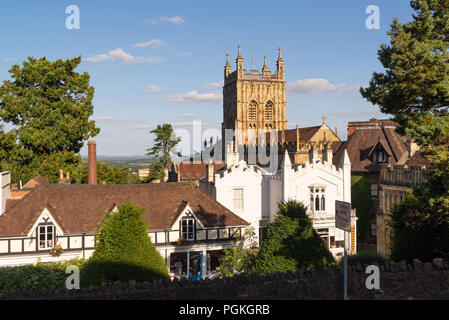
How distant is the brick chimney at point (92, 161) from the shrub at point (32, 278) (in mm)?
13501

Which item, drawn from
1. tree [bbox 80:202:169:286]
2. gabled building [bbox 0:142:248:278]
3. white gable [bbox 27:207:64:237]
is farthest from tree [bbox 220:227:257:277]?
white gable [bbox 27:207:64:237]

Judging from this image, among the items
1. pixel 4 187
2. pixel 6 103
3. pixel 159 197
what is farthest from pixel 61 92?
pixel 159 197

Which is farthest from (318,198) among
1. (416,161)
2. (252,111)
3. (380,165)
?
(252,111)

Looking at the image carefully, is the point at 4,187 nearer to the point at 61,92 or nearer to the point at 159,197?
the point at 159,197

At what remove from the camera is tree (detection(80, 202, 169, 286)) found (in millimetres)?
15383

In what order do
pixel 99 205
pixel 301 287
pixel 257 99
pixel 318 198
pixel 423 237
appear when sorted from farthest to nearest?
pixel 257 99
pixel 318 198
pixel 99 205
pixel 423 237
pixel 301 287

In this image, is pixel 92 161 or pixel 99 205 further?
pixel 92 161

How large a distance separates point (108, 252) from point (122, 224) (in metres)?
1.24

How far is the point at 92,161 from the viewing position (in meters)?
34.3

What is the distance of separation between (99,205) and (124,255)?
512 inches

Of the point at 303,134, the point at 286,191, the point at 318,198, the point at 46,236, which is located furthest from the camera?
the point at 303,134

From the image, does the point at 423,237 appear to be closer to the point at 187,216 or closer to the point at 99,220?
the point at 187,216

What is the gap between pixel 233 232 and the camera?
28.3 metres

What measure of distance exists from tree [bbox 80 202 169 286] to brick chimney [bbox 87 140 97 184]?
17.8 metres
